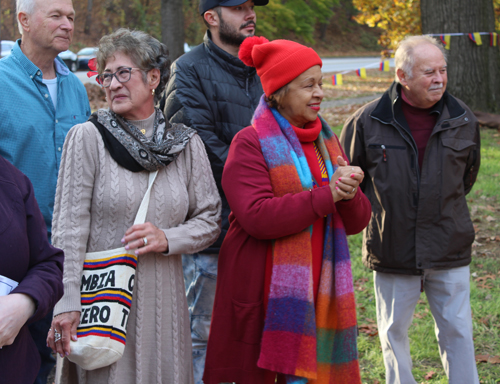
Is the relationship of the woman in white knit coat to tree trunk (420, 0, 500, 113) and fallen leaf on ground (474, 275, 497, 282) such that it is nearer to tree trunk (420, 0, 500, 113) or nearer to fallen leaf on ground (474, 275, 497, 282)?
fallen leaf on ground (474, 275, 497, 282)

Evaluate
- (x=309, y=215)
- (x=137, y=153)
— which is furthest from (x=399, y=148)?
(x=137, y=153)

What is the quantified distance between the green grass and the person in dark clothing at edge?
145cm

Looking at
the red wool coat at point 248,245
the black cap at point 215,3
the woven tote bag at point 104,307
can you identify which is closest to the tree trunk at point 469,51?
the black cap at point 215,3

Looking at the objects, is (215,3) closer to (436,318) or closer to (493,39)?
(436,318)

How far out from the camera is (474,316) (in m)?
4.77

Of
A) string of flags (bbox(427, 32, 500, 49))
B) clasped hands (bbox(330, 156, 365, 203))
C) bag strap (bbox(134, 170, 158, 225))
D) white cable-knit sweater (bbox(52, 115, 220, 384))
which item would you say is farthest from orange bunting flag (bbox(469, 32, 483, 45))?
bag strap (bbox(134, 170, 158, 225))

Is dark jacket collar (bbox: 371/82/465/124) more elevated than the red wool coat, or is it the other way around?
dark jacket collar (bbox: 371/82/465/124)

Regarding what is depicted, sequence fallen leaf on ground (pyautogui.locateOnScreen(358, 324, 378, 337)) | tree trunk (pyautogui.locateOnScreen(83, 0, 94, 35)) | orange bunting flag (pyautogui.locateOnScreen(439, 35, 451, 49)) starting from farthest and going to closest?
1. tree trunk (pyautogui.locateOnScreen(83, 0, 94, 35))
2. orange bunting flag (pyautogui.locateOnScreen(439, 35, 451, 49))
3. fallen leaf on ground (pyautogui.locateOnScreen(358, 324, 378, 337))

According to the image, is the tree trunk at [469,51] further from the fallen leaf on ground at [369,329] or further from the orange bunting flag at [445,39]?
the fallen leaf on ground at [369,329]

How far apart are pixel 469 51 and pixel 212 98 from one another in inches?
334

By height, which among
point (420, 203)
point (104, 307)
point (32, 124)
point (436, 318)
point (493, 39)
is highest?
point (493, 39)

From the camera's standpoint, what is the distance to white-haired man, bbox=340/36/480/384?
11.2 ft

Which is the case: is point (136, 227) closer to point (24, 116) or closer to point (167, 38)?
point (24, 116)

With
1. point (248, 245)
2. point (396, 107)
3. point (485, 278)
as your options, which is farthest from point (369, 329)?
point (248, 245)
